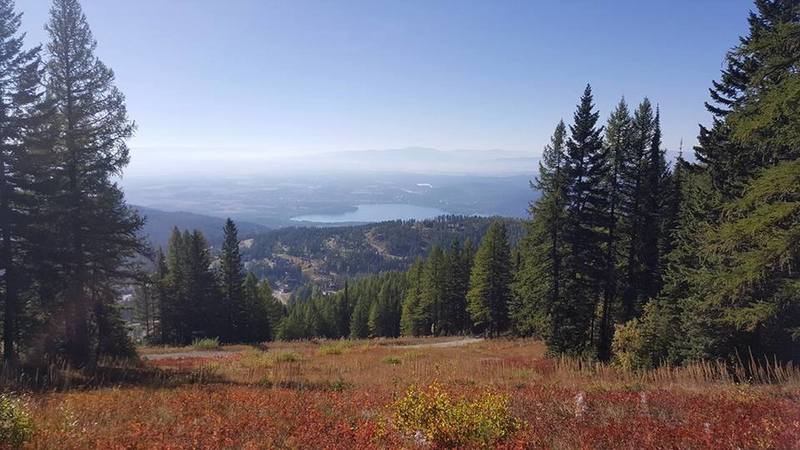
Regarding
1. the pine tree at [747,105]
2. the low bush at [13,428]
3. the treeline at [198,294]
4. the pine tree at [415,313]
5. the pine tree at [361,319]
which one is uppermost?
the pine tree at [747,105]

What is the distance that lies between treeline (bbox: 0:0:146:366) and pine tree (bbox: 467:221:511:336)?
1476 inches

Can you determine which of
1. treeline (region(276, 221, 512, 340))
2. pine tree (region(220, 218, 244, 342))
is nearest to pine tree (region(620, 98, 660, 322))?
treeline (region(276, 221, 512, 340))

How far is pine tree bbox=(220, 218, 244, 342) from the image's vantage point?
1901 inches

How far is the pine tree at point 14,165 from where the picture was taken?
15.2m

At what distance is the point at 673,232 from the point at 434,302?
1456 inches

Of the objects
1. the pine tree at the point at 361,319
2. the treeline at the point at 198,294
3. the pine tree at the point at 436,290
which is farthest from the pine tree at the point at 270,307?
the pine tree at the point at 436,290

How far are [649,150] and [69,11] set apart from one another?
31.2 meters

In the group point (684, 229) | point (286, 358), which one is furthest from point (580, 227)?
point (286, 358)

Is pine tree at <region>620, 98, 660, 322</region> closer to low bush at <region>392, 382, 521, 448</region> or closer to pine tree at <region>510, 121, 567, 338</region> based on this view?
pine tree at <region>510, 121, 567, 338</region>

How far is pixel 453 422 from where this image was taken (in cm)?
598

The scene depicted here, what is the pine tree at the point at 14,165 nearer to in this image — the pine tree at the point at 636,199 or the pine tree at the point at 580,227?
the pine tree at the point at 580,227

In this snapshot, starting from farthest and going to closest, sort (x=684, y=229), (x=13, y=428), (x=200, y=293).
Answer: (x=200, y=293), (x=684, y=229), (x=13, y=428)

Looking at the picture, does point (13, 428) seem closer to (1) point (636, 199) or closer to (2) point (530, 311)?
(2) point (530, 311)

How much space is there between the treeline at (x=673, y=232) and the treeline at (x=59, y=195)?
20.7 metres
